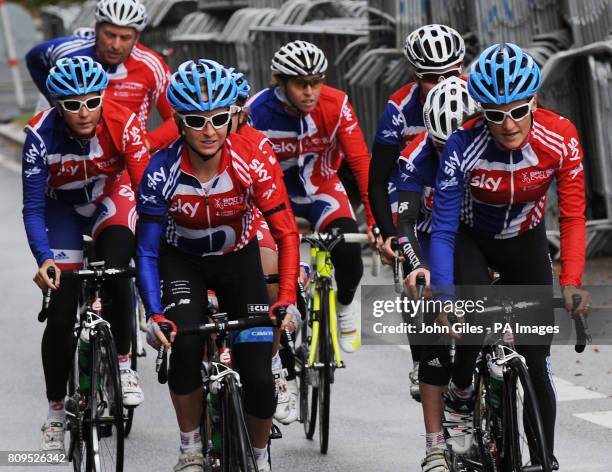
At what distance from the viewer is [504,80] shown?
620 centimetres

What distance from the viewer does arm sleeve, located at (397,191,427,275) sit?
7.26 m

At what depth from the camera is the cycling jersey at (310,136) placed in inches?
352

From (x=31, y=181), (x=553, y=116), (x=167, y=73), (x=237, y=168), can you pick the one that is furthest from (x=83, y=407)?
(x=167, y=73)

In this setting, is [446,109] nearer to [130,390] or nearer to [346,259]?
[346,259]

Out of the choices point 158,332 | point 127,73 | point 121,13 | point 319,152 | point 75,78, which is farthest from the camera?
point 127,73

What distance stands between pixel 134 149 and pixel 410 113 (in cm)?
158

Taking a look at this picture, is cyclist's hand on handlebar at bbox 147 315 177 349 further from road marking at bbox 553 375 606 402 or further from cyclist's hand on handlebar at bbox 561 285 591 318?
road marking at bbox 553 375 606 402

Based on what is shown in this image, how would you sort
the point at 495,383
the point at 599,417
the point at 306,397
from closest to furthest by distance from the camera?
the point at 495,383 < the point at 306,397 < the point at 599,417

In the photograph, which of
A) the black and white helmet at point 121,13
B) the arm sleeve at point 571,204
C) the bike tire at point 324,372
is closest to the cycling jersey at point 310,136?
the bike tire at point 324,372

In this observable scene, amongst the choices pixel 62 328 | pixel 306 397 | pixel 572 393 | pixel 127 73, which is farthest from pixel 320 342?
pixel 127 73

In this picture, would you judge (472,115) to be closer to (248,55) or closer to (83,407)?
(83,407)

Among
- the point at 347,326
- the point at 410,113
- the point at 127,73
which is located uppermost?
the point at 127,73

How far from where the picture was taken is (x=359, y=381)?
10141mm

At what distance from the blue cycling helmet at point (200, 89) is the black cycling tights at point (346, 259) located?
2542mm
